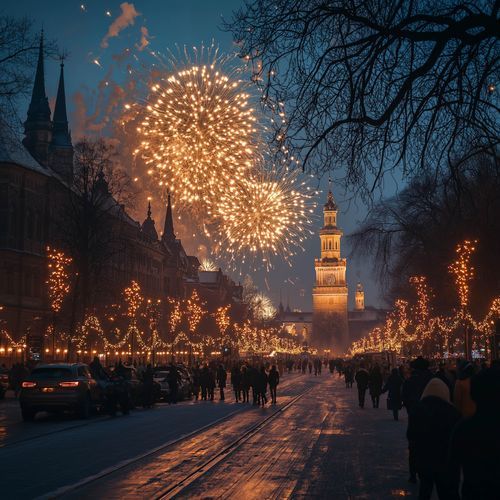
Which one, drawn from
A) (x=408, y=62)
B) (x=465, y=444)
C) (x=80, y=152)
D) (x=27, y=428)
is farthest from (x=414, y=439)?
(x=80, y=152)

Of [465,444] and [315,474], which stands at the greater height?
[465,444]

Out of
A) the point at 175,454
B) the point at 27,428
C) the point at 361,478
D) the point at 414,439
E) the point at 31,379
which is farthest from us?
the point at 31,379

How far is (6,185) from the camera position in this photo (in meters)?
65.9

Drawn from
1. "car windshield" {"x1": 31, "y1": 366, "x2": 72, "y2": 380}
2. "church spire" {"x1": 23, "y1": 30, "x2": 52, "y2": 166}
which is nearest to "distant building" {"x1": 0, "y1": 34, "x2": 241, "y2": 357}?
"church spire" {"x1": 23, "y1": 30, "x2": 52, "y2": 166}

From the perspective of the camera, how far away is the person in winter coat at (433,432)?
992 cm

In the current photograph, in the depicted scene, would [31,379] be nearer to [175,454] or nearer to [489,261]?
[175,454]

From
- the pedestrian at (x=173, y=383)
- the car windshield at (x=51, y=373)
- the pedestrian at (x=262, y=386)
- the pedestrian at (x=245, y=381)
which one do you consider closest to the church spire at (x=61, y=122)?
the pedestrian at (x=245, y=381)

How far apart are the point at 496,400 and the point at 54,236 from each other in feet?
210

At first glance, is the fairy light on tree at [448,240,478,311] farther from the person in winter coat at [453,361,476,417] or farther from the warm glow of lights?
the person in winter coat at [453,361,476,417]

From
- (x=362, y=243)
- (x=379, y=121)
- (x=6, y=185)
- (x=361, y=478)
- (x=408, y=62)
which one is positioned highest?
(x=6, y=185)

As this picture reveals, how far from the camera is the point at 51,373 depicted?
28109 mm

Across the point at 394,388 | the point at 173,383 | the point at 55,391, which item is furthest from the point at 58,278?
the point at 394,388

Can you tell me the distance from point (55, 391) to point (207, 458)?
10936 mm

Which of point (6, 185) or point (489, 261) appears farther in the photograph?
point (6, 185)
